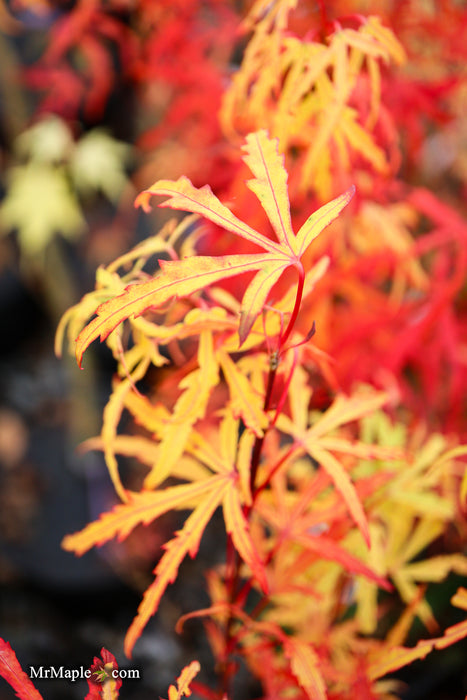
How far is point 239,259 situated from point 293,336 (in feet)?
0.54

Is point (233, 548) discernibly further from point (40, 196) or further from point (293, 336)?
point (40, 196)

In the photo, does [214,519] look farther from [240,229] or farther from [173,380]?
[240,229]

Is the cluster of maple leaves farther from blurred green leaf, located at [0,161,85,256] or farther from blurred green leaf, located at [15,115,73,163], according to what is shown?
blurred green leaf, located at [0,161,85,256]

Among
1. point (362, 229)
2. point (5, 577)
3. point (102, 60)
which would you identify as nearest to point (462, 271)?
point (362, 229)

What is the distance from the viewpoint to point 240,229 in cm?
37

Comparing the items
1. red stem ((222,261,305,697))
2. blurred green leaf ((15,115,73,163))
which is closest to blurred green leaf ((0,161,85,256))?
blurred green leaf ((15,115,73,163))

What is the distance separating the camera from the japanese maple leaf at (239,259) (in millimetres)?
350

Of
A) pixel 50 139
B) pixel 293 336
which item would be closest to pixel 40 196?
pixel 50 139

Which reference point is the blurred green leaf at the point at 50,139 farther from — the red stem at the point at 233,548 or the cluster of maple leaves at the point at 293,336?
the red stem at the point at 233,548

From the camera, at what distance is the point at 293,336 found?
515 millimetres

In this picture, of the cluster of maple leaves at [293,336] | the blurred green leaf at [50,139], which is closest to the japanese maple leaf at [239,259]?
the cluster of maple leaves at [293,336]

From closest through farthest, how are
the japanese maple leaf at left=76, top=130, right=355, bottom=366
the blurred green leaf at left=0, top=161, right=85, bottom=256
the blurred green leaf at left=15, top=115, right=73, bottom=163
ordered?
the japanese maple leaf at left=76, top=130, right=355, bottom=366 → the blurred green leaf at left=15, top=115, right=73, bottom=163 → the blurred green leaf at left=0, top=161, right=85, bottom=256

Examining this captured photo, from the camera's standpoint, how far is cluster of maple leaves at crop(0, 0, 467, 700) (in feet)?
1.41

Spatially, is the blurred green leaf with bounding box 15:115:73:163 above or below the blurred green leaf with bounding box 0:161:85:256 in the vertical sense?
above
